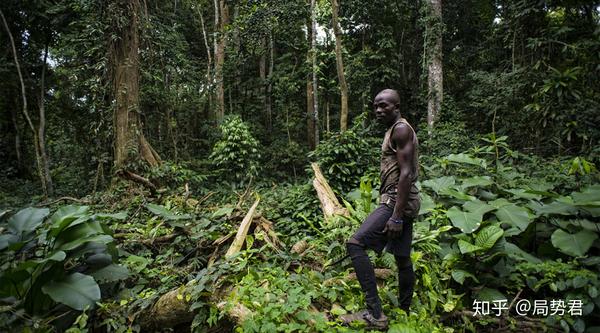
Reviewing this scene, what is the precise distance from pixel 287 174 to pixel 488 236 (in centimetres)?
1035

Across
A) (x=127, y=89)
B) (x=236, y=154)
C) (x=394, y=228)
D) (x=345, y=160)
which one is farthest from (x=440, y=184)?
(x=127, y=89)

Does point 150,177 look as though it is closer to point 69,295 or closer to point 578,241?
point 69,295

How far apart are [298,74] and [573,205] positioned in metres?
12.8

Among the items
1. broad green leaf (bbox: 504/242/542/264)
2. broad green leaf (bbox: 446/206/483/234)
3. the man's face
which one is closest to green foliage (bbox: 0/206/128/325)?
the man's face

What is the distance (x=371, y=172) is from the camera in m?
7.43

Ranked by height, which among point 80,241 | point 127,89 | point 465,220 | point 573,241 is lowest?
point 573,241

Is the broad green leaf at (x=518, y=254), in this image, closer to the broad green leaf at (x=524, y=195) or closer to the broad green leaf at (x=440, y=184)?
the broad green leaf at (x=524, y=195)

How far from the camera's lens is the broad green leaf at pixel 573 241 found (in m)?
3.75

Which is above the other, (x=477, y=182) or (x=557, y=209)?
(x=477, y=182)

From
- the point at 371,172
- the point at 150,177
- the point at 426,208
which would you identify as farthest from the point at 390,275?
the point at 150,177

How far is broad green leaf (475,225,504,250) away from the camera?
3703 millimetres

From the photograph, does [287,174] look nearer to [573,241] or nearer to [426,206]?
[426,206]

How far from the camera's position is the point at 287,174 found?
13.8 m

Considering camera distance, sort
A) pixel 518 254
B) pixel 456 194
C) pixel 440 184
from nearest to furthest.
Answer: pixel 518 254, pixel 456 194, pixel 440 184
